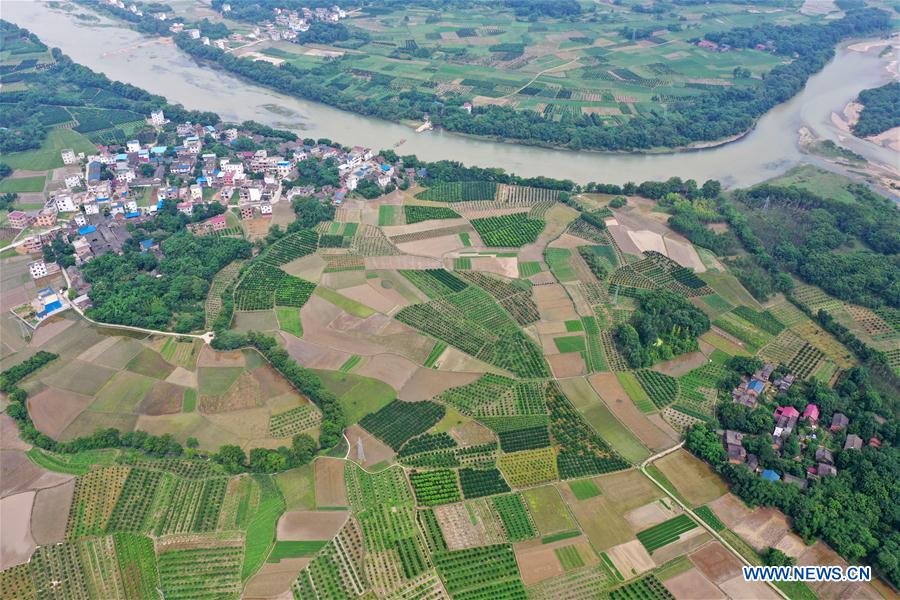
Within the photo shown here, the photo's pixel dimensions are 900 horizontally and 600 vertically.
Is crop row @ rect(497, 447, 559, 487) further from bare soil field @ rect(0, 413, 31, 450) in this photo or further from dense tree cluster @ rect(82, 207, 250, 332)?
bare soil field @ rect(0, 413, 31, 450)

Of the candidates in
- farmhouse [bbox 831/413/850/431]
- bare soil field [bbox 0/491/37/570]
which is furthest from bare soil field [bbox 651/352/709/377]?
bare soil field [bbox 0/491/37/570]

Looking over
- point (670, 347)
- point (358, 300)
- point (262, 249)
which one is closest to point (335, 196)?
point (262, 249)

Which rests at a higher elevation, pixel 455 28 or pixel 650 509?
pixel 455 28

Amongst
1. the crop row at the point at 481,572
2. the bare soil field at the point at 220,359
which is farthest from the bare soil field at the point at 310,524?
the bare soil field at the point at 220,359

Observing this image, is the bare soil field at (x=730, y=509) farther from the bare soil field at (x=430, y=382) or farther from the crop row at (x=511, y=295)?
the crop row at (x=511, y=295)

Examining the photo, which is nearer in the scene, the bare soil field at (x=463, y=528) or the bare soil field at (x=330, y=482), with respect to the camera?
the bare soil field at (x=463, y=528)

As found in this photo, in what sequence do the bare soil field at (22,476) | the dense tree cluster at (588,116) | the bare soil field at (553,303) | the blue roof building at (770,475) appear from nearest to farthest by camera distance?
the bare soil field at (22,476) → the blue roof building at (770,475) → the bare soil field at (553,303) → the dense tree cluster at (588,116)

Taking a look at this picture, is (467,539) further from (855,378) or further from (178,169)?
(178,169)
